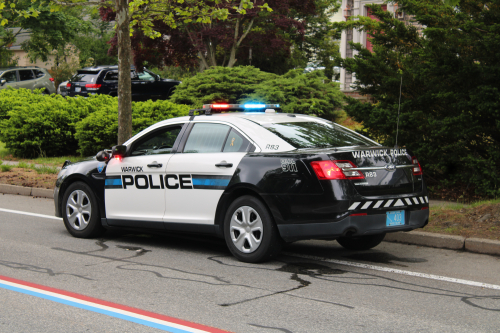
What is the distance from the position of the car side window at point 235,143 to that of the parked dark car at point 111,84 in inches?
654

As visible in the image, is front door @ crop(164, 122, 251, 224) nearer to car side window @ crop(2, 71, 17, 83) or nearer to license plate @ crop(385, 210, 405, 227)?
license plate @ crop(385, 210, 405, 227)

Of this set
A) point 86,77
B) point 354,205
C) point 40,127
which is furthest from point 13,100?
point 354,205

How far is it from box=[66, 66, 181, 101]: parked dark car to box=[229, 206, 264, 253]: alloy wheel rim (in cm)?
1705

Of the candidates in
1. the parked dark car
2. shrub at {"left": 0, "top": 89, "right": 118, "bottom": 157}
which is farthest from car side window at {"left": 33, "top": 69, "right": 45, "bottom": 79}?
shrub at {"left": 0, "top": 89, "right": 118, "bottom": 157}

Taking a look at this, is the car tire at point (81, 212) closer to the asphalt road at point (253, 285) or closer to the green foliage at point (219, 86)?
the asphalt road at point (253, 285)

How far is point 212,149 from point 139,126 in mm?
8689

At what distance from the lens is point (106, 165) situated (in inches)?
320

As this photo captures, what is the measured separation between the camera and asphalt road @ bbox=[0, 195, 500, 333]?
4.78 meters

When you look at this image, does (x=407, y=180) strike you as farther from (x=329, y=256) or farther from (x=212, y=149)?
(x=212, y=149)

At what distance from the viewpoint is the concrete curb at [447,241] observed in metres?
7.30

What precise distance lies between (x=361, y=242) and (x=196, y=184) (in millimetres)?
2087

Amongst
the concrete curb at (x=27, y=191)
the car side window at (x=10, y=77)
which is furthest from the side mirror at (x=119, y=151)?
the car side window at (x=10, y=77)

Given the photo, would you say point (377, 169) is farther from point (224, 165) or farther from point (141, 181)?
point (141, 181)

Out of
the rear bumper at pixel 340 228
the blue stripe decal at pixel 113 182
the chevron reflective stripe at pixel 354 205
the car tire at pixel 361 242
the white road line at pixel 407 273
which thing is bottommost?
the white road line at pixel 407 273
